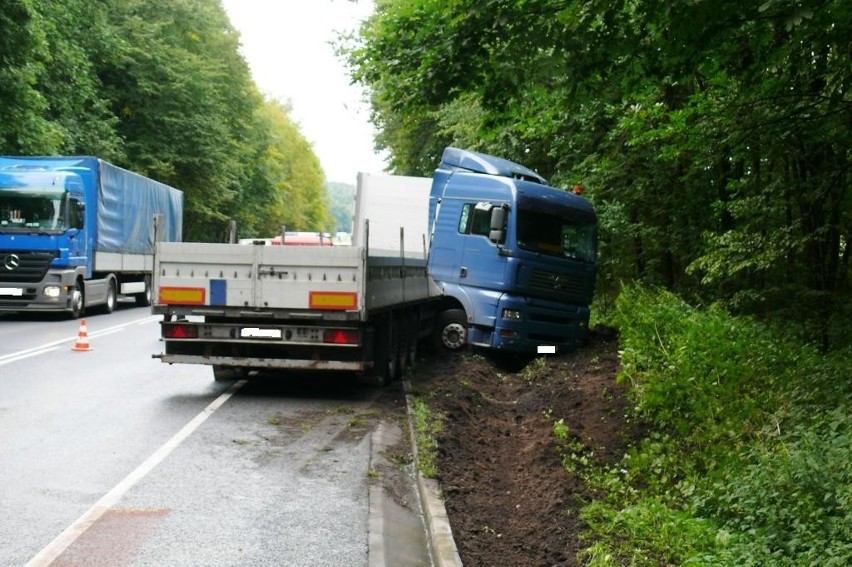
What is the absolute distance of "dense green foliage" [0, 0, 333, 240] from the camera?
27109 millimetres

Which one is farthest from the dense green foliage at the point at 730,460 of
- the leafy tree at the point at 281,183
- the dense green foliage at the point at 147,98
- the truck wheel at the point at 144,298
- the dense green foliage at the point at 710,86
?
the leafy tree at the point at 281,183

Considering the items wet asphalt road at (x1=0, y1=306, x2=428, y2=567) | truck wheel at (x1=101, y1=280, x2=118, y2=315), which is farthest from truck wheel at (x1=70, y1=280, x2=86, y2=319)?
wet asphalt road at (x1=0, y1=306, x2=428, y2=567)

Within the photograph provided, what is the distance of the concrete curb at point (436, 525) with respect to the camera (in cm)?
608

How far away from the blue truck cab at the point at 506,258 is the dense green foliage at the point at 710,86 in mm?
2182

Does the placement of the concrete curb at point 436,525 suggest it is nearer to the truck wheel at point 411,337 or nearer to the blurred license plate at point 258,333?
the blurred license plate at point 258,333

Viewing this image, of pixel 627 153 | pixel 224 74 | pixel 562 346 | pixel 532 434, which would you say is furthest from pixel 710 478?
pixel 224 74

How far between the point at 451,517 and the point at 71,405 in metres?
5.58

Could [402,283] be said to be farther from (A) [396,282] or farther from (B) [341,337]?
(B) [341,337]

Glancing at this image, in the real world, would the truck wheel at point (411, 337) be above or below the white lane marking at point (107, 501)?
above

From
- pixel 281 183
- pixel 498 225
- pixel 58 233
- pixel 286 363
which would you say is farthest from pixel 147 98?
pixel 286 363

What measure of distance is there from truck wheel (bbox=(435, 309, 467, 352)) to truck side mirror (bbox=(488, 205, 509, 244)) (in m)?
1.58

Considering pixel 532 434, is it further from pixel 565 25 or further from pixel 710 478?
pixel 565 25

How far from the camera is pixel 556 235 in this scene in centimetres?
1700

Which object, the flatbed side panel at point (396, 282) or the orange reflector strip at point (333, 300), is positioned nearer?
the orange reflector strip at point (333, 300)
